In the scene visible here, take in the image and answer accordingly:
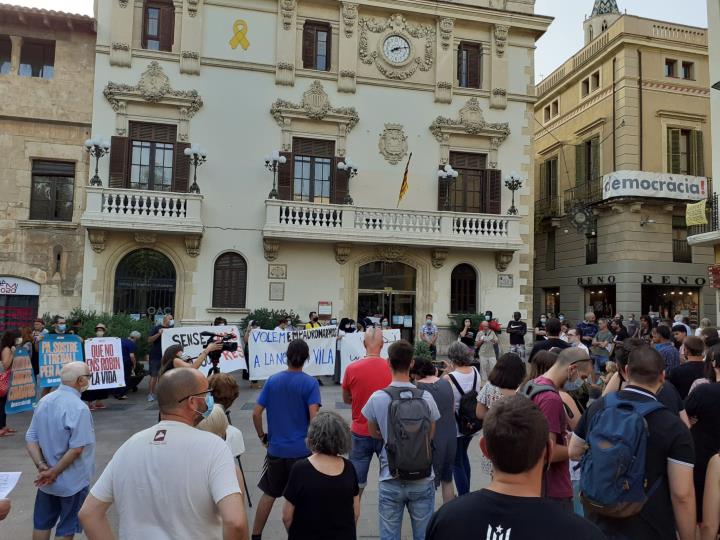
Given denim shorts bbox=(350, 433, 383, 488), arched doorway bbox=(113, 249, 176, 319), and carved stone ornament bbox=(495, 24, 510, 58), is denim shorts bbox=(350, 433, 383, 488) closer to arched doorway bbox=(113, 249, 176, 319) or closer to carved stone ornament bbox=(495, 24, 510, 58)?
arched doorway bbox=(113, 249, 176, 319)

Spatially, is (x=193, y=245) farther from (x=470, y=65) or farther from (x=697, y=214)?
(x=697, y=214)

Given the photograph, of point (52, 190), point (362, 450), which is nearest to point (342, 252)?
point (52, 190)

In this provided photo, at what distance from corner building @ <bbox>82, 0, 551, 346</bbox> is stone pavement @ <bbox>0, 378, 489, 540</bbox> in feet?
20.9

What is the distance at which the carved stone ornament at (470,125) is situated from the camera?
789 inches

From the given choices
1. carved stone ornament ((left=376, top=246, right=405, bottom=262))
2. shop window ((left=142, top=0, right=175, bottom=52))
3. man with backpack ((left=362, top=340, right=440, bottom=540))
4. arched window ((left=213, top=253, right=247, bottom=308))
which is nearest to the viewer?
man with backpack ((left=362, top=340, right=440, bottom=540))

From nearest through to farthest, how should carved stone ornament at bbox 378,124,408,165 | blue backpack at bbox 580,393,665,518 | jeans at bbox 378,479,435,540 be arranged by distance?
1. blue backpack at bbox 580,393,665,518
2. jeans at bbox 378,479,435,540
3. carved stone ornament at bbox 378,124,408,165

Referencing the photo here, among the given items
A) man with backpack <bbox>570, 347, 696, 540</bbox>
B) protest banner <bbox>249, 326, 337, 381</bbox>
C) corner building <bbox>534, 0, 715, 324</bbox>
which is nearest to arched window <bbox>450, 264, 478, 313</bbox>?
corner building <bbox>534, 0, 715, 324</bbox>

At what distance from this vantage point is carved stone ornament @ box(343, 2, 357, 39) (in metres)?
19.5

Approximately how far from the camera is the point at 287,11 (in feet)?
62.7

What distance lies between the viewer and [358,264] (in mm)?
19266

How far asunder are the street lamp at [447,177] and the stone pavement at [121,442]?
30.7 feet

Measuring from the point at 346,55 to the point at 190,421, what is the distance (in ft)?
62.1

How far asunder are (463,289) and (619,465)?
17.4 m

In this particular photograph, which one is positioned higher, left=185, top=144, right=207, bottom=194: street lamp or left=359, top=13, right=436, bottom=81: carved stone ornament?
left=359, top=13, right=436, bottom=81: carved stone ornament
